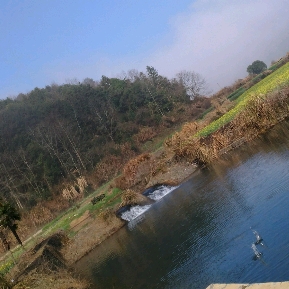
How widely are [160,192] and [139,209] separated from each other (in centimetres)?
317

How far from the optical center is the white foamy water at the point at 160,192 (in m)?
36.6

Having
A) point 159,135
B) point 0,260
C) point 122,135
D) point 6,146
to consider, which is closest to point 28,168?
point 6,146

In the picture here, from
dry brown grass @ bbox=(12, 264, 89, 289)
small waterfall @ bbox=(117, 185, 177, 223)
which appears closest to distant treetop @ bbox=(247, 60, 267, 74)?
small waterfall @ bbox=(117, 185, 177, 223)

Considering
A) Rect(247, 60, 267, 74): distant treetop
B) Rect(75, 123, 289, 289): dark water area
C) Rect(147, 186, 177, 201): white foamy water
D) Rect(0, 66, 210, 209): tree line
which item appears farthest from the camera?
Rect(247, 60, 267, 74): distant treetop

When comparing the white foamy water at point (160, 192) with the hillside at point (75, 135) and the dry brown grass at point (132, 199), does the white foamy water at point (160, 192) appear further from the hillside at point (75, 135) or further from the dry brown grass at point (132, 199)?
the hillside at point (75, 135)

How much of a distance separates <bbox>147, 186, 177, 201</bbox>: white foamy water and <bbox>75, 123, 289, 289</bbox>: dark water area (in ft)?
8.02

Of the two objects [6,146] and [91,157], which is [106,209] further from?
[6,146]

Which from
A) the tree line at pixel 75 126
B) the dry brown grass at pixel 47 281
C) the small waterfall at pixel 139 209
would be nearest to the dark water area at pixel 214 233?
the small waterfall at pixel 139 209

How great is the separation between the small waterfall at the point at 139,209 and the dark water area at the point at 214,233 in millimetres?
1286

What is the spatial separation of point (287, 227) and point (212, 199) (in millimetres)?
9825

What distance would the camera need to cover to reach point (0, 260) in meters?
38.7

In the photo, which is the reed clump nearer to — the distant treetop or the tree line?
the tree line

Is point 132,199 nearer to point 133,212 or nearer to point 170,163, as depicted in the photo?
point 133,212

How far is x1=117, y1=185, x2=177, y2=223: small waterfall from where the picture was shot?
34169 millimetres
